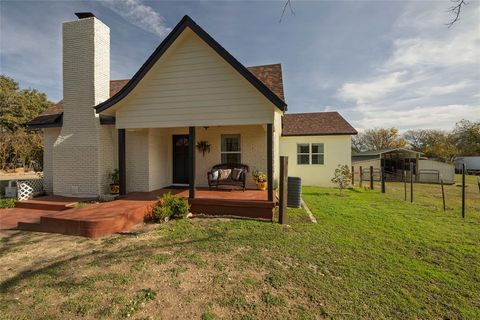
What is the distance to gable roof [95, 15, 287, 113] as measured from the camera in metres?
6.47

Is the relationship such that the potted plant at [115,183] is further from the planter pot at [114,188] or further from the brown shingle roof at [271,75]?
the brown shingle roof at [271,75]

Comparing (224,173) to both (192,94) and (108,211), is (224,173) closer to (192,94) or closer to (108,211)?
(192,94)

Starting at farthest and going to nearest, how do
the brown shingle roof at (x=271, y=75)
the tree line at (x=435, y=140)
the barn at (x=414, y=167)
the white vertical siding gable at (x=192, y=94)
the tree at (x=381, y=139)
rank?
the tree at (x=381, y=139) → the tree line at (x=435, y=140) → the barn at (x=414, y=167) → the brown shingle roof at (x=271, y=75) → the white vertical siding gable at (x=192, y=94)

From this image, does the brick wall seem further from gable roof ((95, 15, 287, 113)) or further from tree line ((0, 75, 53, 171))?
tree line ((0, 75, 53, 171))

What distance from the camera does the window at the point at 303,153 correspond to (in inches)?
604

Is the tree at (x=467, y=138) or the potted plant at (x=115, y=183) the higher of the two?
the tree at (x=467, y=138)

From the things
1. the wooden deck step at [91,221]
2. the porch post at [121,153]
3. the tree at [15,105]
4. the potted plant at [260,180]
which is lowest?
the wooden deck step at [91,221]

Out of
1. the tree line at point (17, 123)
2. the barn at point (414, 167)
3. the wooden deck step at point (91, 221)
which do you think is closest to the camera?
the wooden deck step at point (91, 221)

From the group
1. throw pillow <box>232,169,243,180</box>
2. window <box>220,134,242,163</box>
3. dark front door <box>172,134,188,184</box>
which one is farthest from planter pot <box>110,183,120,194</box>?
throw pillow <box>232,169,243,180</box>

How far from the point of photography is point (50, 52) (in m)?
10.4

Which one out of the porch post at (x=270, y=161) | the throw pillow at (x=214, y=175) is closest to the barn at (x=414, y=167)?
the throw pillow at (x=214, y=175)

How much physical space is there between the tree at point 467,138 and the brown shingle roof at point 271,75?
164ft

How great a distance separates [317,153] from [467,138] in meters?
46.3

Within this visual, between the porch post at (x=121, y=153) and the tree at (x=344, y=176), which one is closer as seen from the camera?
the porch post at (x=121, y=153)
